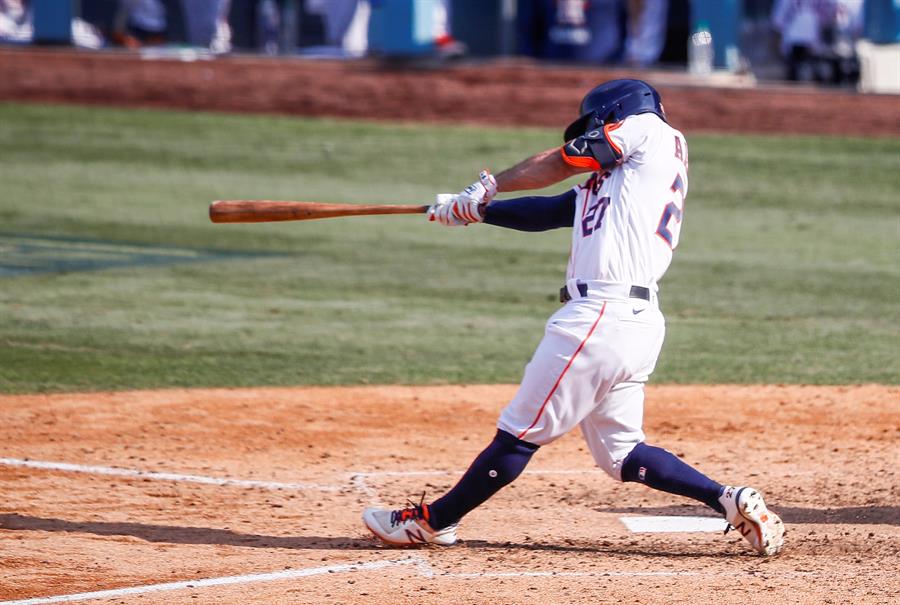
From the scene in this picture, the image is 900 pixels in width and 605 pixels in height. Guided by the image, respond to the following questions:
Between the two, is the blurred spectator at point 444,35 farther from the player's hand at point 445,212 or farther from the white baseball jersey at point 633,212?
the white baseball jersey at point 633,212

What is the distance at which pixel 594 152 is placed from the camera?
4246mm

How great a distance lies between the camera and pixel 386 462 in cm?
587

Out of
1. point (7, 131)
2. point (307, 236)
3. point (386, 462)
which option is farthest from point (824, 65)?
point (386, 462)

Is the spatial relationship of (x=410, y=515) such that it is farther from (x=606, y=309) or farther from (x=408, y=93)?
(x=408, y=93)

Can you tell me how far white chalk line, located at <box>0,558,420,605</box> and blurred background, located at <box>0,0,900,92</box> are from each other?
12.5 m

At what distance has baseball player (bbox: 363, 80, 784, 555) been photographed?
4262 mm

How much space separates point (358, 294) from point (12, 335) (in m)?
2.46

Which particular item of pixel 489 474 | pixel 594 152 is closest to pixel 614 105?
pixel 594 152

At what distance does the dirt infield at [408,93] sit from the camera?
15.5 metres

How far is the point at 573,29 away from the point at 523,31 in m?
0.91

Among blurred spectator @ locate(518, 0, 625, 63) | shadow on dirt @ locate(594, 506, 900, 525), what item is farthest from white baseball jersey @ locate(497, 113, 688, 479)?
blurred spectator @ locate(518, 0, 625, 63)

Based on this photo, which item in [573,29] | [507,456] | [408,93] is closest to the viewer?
[507,456]

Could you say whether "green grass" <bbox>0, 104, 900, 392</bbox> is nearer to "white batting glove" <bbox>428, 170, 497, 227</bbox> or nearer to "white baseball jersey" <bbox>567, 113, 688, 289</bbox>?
"white batting glove" <bbox>428, 170, 497, 227</bbox>

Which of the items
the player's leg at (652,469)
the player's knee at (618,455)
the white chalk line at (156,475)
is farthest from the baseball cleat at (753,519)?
the white chalk line at (156,475)
